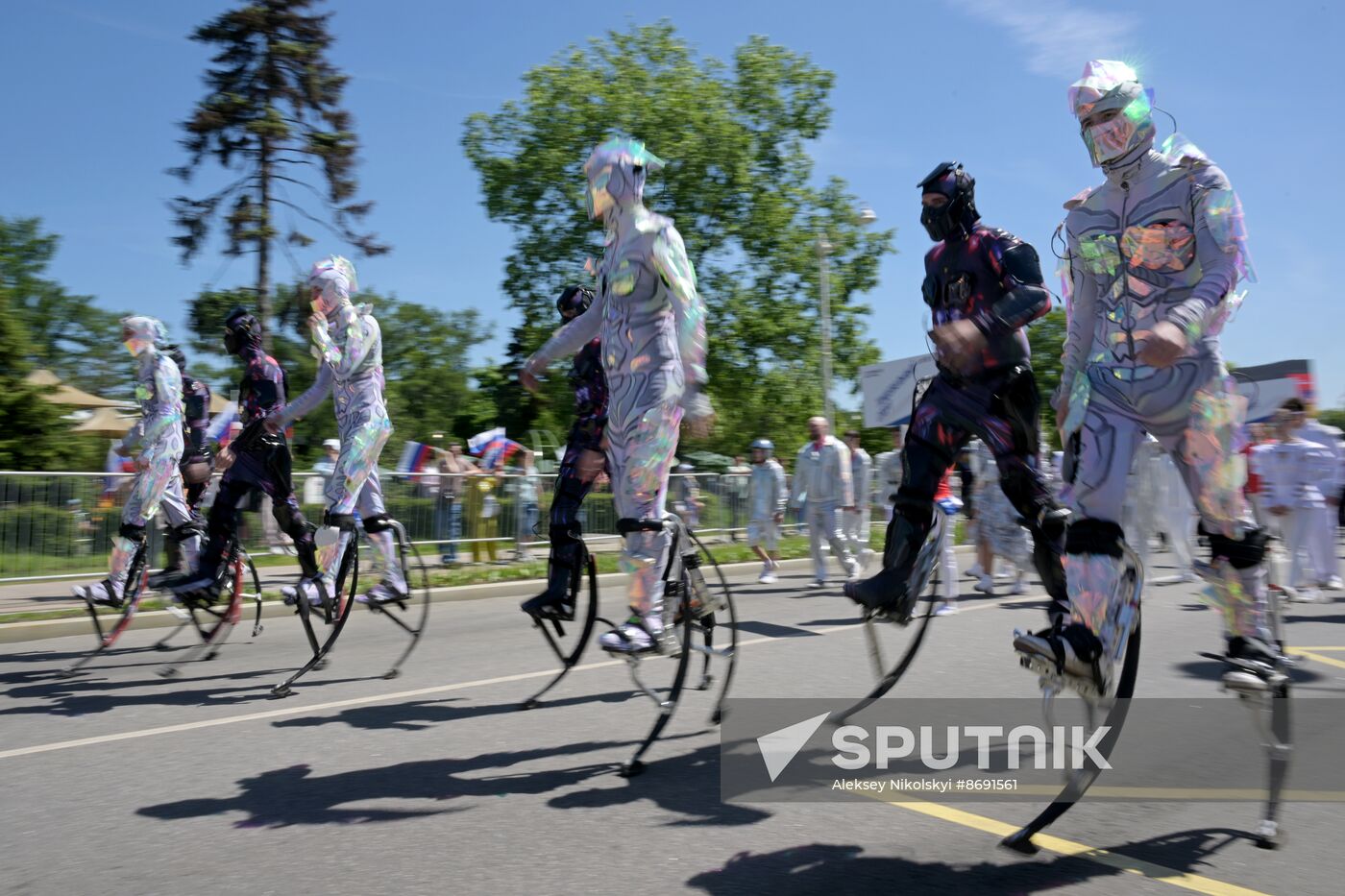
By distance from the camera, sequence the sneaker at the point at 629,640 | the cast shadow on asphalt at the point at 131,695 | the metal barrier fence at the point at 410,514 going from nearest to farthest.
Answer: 1. the sneaker at the point at 629,640
2. the cast shadow on asphalt at the point at 131,695
3. the metal barrier fence at the point at 410,514

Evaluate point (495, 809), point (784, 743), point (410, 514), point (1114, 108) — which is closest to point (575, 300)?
point (784, 743)

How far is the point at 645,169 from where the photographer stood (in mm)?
4891

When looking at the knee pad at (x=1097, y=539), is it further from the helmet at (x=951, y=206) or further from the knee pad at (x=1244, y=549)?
the helmet at (x=951, y=206)

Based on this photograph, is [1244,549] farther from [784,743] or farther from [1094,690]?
[784,743]

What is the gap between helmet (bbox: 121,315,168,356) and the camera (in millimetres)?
7867

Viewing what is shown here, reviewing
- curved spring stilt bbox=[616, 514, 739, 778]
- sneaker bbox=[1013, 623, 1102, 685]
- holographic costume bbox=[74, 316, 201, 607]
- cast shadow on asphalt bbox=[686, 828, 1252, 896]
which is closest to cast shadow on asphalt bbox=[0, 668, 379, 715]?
holographic costume bbox=[74, 316, 201, 607]

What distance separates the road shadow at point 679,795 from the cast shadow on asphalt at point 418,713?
1359mm

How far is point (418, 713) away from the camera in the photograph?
5777 millimetres

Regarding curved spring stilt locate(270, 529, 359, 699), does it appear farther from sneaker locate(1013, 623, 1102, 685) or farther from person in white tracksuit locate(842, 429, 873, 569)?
person in white tracksuit locate(842, 429, 873, 569)

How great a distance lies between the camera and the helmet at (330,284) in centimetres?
670

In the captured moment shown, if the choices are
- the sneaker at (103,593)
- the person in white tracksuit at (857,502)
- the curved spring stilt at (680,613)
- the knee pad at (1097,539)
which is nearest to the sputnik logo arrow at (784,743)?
the curved spring stilt at (680,613)

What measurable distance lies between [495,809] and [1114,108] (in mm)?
3276

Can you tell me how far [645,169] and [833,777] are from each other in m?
A: 2.74

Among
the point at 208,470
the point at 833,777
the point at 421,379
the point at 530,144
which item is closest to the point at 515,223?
the point at 530,144
